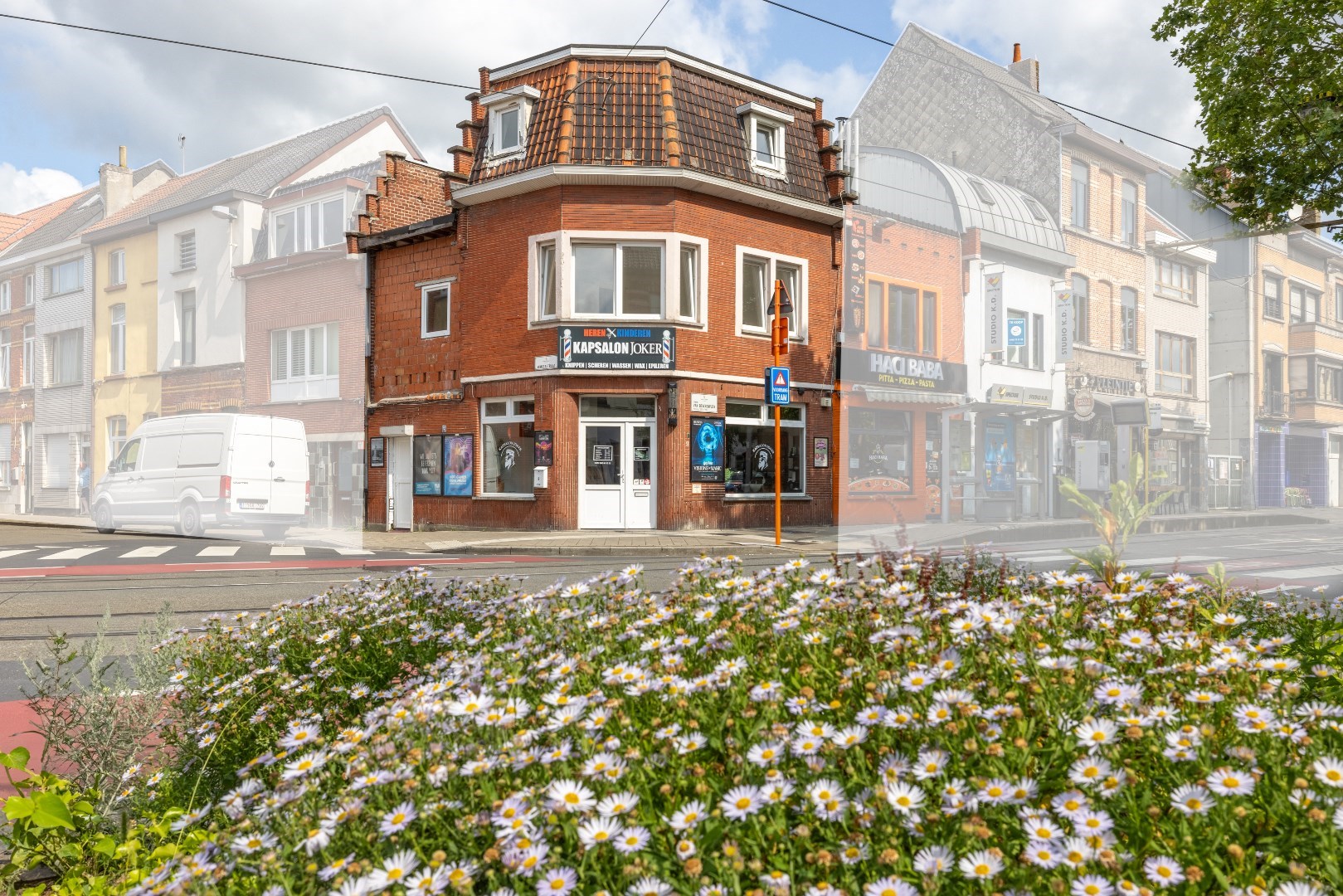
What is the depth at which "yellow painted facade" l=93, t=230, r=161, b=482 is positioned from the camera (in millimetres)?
31703

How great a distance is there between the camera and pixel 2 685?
19.5 feet

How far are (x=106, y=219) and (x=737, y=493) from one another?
2986cm

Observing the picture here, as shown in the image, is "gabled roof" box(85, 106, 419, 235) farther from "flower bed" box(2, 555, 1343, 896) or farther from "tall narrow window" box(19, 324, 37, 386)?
"flower bed" box(2, 555, 1343, 896)

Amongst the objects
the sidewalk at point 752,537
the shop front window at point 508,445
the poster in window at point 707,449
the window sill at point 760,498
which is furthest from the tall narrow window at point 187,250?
the window sill at point 760,498

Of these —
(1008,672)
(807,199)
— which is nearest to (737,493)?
(807,199)

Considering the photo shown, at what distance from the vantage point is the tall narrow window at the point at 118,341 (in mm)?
32812

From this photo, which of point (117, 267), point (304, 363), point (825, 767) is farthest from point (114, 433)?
point (825, 767)

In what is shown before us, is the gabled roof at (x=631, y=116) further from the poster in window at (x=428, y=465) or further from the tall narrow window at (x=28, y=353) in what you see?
the tall narrow window at (x=28, y=353)

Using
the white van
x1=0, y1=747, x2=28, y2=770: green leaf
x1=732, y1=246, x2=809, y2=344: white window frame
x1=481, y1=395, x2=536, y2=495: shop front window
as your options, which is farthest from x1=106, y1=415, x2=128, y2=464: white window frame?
x1=0, y1=747, x2=28, y2=770: green leaf

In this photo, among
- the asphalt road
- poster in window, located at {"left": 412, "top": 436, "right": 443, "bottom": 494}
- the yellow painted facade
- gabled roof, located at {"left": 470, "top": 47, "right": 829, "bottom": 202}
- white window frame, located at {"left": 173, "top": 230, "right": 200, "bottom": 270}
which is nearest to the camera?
the asphalt road

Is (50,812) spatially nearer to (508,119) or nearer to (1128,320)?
(1128,320)

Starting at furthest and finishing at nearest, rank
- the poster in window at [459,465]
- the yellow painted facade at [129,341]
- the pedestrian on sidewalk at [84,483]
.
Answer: the pedestrian on sidewalk at [84,483] → the yellow painted facade at [129,341] → the poster in window at [459,465]

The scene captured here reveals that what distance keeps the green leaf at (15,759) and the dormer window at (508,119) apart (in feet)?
62.0

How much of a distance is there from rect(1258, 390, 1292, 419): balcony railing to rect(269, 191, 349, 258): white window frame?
25.4 meters
